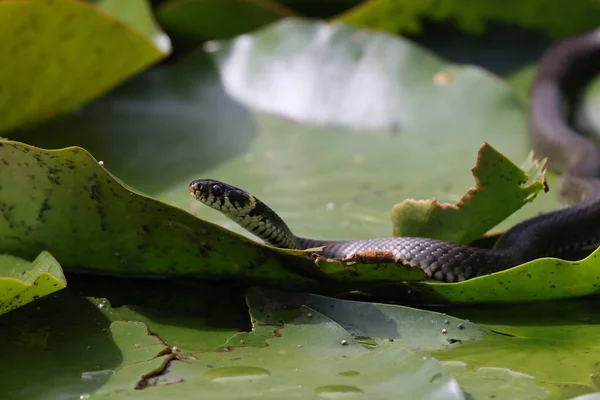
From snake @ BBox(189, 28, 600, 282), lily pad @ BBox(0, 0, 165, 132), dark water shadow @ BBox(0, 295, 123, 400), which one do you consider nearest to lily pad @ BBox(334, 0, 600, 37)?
snake @ BBox(189, 28, 600, 282)

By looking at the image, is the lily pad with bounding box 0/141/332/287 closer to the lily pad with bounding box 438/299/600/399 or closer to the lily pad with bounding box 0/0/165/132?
the lily pad with bounding box 438/299/600/399

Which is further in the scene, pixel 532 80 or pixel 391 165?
pixel 532 80

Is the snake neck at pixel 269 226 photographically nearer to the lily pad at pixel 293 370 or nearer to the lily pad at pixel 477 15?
the lily pad at pixel 293 370

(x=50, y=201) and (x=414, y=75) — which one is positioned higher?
(x=414, y=75)

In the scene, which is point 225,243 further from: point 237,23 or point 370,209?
point 237,23

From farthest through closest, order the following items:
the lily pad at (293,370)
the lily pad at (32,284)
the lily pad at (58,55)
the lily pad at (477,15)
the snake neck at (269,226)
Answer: the lily pad at (477,15) → the lily pad at (58,55) → the snake neck at (269,226) → the lily pad at (32,284) → the lily pad at (293,370)

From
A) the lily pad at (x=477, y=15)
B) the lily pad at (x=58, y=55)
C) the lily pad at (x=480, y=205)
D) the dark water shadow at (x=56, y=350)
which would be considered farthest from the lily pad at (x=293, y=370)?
the lily pad at (x=477, y=15)

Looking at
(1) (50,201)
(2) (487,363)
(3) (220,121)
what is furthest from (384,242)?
(3) (220,121)
